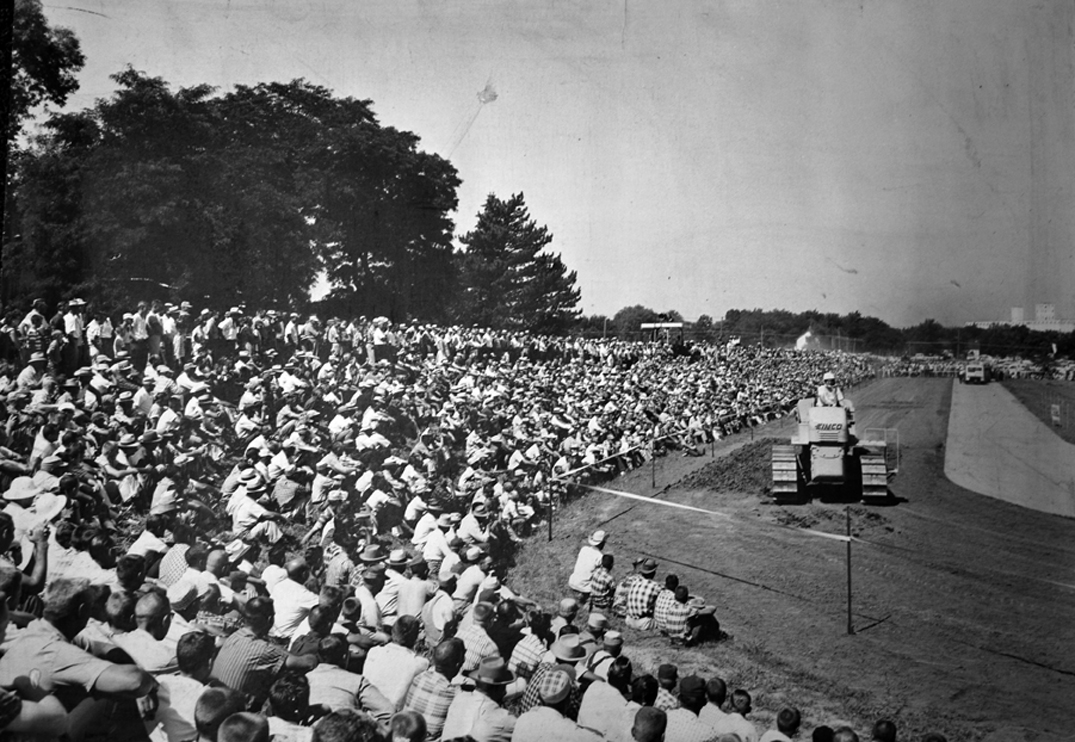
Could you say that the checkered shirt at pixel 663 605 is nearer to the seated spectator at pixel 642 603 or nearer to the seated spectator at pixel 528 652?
the seated spectator at pixel 642 603

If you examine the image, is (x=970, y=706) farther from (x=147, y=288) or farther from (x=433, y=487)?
(x=147, y=288)

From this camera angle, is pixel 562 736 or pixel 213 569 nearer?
pixel 562 736

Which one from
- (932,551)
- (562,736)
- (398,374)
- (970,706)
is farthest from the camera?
(398,374)

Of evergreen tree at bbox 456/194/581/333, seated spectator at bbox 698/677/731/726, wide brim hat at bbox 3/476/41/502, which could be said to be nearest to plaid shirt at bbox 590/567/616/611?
seated spectator at bbox 698/677/731/726

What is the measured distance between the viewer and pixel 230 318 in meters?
8.06

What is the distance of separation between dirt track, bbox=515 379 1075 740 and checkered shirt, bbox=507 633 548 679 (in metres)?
0.87

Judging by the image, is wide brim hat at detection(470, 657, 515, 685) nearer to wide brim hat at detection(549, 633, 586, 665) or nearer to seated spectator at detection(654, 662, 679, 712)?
wide brim hat at detection(549, 633, 586, 665)

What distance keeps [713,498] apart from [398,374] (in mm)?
3502

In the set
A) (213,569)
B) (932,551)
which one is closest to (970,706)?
(932,551)

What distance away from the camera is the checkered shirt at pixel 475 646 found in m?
5.05

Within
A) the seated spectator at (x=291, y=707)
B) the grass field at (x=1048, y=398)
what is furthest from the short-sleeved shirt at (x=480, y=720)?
the grass field at (x=1048, y=398)

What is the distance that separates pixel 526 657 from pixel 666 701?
3.50ft

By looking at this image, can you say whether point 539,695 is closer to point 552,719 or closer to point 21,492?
point 552,719

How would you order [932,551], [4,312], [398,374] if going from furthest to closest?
[398,374] → [4,312] → [932,551]
